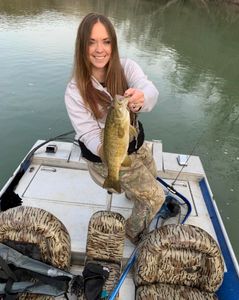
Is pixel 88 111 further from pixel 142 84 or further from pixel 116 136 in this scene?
pixel 116 136

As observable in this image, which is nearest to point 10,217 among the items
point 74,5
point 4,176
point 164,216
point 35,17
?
point 164,216

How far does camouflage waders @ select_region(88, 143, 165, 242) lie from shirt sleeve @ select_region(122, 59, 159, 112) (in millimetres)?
626

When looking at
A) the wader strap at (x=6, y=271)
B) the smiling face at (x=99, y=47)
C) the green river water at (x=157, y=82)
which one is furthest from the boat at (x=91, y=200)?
the smiling face at (x=99, y=47)

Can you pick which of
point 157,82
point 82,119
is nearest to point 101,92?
point 82,119

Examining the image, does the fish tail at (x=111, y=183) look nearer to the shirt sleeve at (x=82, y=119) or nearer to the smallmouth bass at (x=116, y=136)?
the smallmouth bass at (x=116, y=136)

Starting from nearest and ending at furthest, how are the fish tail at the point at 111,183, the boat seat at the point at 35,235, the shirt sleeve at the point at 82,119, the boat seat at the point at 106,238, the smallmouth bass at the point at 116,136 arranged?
the smallmouth bass at the point at 116,136, the fish tail at the point at 111,183, the shirt sleeve at the point at 82,119, the boat seat at the point at 35,235, the boat seat at the point at 106,238

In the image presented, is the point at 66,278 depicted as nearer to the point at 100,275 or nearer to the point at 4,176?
the point at 100,275

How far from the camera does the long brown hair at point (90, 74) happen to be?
2.55 metres

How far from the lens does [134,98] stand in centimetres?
226

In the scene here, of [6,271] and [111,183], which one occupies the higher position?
[111,183]

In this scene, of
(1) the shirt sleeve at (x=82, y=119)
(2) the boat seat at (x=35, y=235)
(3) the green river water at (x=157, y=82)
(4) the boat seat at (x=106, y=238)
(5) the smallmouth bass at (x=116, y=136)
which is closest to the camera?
(5) the smallmouth bass at (x=116, y=136)

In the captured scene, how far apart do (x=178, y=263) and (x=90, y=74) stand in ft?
5.84

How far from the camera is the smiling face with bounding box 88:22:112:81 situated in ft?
8.11

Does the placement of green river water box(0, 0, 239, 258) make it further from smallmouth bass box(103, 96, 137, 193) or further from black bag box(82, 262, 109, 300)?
Result: smallmouth bass box(103, 96, 137, 193)
